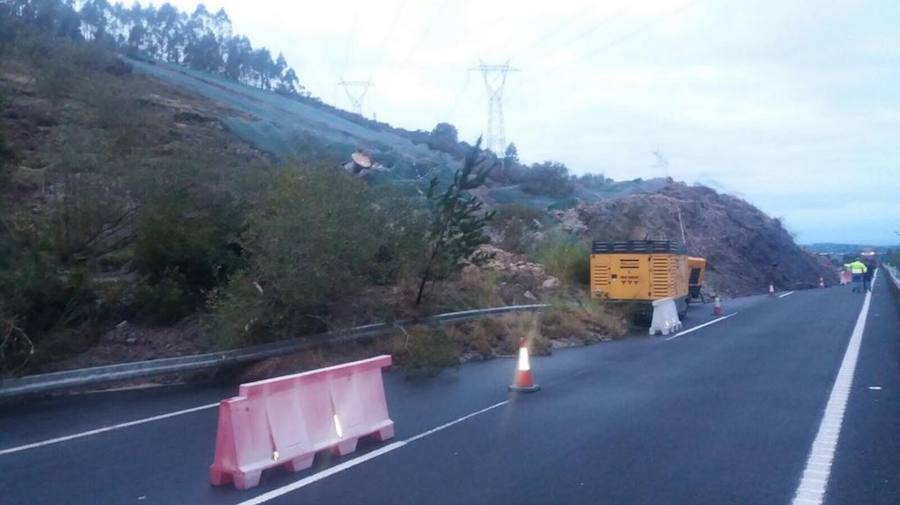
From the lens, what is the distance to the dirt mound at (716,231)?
55.5 metres

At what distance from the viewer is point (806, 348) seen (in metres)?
22.5

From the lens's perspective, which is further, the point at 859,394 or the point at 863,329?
the point at 863,329

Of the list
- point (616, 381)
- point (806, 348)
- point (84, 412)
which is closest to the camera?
point (84, 412)

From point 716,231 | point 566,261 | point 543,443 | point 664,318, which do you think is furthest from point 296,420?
point 716,231

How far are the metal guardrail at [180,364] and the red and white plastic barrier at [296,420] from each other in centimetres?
530

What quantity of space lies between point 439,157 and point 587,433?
4661 centimetres

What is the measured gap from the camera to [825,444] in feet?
37.0

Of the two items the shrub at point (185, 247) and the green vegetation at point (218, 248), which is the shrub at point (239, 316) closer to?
the green vegetation at point (218, 248)

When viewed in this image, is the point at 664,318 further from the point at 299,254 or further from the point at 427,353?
the point at 299,254

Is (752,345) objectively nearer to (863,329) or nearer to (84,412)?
(863,329)

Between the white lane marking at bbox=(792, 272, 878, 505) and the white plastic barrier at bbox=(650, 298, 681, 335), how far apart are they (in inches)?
375

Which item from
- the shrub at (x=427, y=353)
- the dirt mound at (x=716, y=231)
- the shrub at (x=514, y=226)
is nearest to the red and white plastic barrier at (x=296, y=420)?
the shrub at (x=427, y=353)

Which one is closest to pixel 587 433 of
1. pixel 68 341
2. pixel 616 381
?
pixel 616 381

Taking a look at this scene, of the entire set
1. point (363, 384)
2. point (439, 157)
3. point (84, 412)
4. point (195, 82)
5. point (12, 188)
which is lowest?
point (84, 412)
